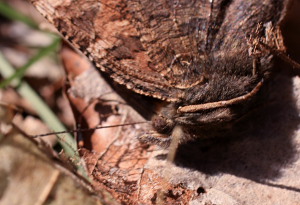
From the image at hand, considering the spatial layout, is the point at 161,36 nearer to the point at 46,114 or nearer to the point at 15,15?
the point at 46,114

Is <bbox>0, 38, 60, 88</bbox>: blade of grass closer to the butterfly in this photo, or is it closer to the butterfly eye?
the butterfly

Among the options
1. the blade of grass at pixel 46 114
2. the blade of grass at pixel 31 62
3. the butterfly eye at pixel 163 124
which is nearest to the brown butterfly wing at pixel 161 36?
the butterfly eye at pixel 163 124

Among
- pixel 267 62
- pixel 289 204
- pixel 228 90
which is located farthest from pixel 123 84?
pixel 289 204

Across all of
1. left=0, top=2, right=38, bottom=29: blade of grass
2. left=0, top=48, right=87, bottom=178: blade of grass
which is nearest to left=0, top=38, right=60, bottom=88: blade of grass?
left=0, top=48, right=87, bottom=178: blade of grass

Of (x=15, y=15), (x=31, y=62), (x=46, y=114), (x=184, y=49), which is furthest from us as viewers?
(x=15, y=15)

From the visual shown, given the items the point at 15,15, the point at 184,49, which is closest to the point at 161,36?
the point at 184,49
